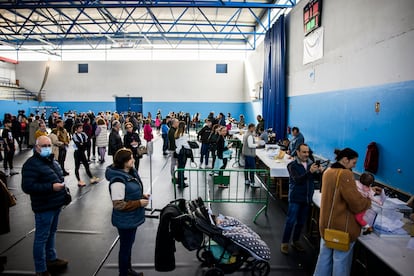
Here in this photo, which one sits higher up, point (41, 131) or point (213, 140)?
point (41, 131)

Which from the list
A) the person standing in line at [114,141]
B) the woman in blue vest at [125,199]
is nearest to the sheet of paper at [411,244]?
the woman in blue vest at [125,199]

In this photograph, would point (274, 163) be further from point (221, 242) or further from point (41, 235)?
point (41, 235)

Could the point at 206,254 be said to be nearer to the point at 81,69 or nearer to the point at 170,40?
the point at 170,40

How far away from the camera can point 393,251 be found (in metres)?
2.70

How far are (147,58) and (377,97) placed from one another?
798 inches

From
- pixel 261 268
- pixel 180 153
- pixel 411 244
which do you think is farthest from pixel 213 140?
pixel 411 244

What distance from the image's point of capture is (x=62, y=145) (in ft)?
23.9

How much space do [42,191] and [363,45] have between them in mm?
6048

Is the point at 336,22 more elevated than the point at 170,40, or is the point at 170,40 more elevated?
the point at 170,40

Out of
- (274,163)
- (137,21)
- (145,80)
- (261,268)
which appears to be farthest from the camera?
(145,80)

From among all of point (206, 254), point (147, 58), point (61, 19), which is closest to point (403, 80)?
point (206, 254)

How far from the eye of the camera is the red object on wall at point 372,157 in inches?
199

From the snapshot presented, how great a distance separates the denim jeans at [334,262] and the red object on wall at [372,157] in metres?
2.76

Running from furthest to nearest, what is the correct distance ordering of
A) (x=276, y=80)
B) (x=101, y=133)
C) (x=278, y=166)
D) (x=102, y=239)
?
(x=276, y=80)
(x=101, y=133)
(x=278, y=166)
(x=102, y=239)
